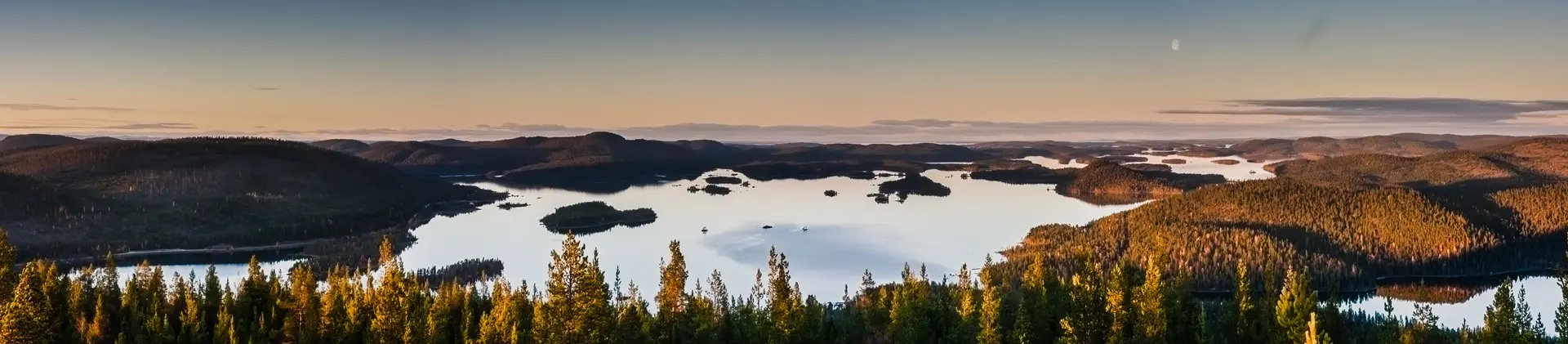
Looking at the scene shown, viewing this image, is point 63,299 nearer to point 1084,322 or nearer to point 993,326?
point 993,326

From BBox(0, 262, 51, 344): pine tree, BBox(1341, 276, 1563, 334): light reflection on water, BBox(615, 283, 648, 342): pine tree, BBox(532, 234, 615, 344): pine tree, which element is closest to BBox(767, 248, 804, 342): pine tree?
BBox(615, 283, 648, 342): pine tree

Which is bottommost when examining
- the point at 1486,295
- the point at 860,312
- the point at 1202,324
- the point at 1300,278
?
the point at 1486,295

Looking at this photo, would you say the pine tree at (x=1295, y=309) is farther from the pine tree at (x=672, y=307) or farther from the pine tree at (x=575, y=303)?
the pine tree at (x=672, y=307)

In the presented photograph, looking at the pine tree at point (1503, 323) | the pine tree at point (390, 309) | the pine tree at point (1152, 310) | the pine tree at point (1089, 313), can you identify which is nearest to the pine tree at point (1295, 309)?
the pine tree at point (1152, 310)

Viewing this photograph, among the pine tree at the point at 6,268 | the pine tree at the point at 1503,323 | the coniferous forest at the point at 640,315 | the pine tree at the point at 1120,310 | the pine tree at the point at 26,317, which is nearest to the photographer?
the pine tree at the point at 26,317

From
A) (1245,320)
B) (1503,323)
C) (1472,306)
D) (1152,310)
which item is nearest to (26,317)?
(1152,310)

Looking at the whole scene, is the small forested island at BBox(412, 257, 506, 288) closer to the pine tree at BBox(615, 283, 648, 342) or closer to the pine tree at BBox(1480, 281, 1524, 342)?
the pine tree at BBox(615, 283, 648, 342)

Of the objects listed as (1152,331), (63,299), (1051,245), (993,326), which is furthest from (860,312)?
(1051,245)

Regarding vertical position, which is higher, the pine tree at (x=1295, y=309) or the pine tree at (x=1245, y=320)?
the pine tree at (x=1295, y=309)
